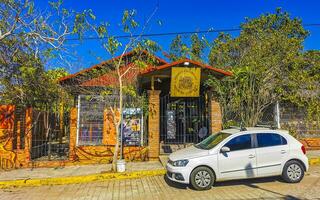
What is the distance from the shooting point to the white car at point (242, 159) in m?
7.83

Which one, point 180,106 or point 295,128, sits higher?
point 180,106

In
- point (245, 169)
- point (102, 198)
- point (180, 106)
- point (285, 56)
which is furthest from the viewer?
point (285, 56)

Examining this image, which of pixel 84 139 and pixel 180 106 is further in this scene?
pixel 180 106

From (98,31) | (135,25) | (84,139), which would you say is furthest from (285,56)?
(84,139)

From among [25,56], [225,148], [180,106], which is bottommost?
[225,148]

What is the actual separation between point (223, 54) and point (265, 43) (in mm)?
3052

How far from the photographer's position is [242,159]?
7988 mm

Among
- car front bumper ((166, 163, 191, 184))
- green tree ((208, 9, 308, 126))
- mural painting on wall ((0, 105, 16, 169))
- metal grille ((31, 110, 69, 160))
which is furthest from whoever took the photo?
green tree ((208, 9, 308, 126))

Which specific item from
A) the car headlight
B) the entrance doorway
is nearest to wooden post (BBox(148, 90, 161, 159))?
the entrance doorway

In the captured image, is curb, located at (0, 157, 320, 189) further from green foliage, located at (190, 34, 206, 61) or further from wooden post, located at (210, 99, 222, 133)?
green foliage, located at (190, 34, 206, 61)

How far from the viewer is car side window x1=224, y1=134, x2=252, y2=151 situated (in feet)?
26.6

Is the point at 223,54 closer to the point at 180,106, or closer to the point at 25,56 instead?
the point at 180,106

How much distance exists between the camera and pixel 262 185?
8.16 m

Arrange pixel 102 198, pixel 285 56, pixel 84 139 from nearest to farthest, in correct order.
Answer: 1. pixel 102 198
2. pixel 84 139
3. pixel 285 56
